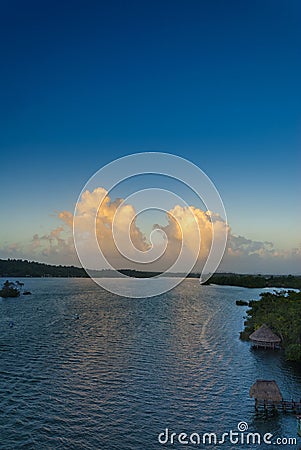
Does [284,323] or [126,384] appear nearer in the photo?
[126,384]

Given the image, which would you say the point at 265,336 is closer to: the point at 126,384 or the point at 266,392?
the point at 266,392

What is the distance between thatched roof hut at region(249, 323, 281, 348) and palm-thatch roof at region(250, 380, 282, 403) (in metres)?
15.2

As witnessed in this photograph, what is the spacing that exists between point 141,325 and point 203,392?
26004 mm

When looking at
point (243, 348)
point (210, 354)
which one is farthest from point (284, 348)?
point (210, 354)

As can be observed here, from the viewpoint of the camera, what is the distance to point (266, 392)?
70.0 feet

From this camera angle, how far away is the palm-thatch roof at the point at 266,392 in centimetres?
2109

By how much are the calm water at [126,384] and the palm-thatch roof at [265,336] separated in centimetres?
154

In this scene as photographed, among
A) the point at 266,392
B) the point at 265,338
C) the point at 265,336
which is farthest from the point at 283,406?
the point at 265,336

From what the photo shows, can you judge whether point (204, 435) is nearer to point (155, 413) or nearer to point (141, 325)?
point (155, 413)

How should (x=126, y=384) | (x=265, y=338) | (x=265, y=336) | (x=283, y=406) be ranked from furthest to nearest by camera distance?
(x=265, y=336) < (x=265, y=338) < (x=126, y=384) < (x=283, y=406)

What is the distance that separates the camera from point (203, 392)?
79.6 feet

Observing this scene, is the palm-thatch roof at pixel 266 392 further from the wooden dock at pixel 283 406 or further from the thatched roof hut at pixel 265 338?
the thatched roof hut at pixel 265 338

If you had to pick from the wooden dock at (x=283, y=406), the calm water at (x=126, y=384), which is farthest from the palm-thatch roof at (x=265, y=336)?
the wooden dock at (x=283, y=406)

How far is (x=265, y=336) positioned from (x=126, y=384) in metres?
16.6
